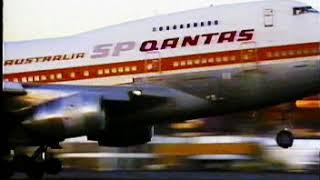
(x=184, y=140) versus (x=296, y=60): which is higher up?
(x=296, y=60)

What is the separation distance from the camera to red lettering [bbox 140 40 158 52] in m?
9.95

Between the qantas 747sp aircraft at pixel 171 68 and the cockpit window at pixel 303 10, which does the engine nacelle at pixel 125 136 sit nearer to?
the qantas 747sp aircraft at pixel 171 68

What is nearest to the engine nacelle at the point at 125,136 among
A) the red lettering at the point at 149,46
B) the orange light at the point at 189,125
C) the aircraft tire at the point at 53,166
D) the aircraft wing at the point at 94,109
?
the aircraft wing at the point at 94,109

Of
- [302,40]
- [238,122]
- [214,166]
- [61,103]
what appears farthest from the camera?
[214,166]

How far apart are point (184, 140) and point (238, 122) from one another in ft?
3.44

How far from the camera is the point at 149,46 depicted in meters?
9.98

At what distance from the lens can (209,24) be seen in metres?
9.68

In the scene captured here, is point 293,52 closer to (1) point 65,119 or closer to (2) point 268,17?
(2) point 268,17

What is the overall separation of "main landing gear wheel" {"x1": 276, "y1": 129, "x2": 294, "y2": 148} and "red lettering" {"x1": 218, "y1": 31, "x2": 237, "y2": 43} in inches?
59.2

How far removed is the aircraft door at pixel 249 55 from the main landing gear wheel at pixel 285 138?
1057mm

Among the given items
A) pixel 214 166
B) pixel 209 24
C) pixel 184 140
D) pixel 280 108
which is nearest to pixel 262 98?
pixel 280 108

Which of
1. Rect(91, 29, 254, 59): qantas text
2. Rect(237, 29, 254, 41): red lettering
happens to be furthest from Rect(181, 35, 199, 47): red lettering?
Rect(237, 29, 254, 41): red lettering

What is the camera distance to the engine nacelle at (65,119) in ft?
28.2

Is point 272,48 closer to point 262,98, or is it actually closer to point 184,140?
point 262,98
